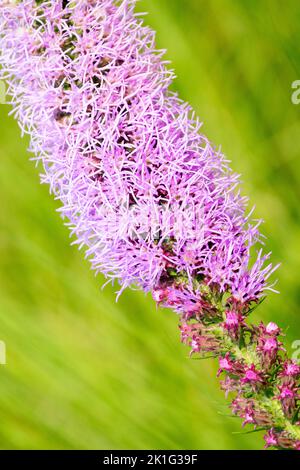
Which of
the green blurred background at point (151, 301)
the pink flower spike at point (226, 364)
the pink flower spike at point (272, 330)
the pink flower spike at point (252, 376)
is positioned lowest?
the pink flower spike at point (252, 376)

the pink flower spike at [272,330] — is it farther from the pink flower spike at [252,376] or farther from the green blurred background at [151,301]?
the green blurred background at [151,301]

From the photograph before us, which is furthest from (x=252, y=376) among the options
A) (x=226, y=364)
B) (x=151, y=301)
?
(x=151, y=301)

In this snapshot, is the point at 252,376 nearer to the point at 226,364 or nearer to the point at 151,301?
the point at 226,364

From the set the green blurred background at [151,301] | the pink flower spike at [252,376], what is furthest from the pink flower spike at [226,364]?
the green blurred background at [151,301]

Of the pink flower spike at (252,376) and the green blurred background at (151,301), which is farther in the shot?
the green blurred background at (151,301)

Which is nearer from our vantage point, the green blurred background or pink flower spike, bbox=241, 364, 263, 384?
pink flower spike, bbox=241, 364, 263, 384

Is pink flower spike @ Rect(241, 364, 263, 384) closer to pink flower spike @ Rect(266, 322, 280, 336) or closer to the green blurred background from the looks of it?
pink flower spike @ Rect(266, 322, 280, 336)

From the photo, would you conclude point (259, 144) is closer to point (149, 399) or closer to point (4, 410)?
point (149, 399)

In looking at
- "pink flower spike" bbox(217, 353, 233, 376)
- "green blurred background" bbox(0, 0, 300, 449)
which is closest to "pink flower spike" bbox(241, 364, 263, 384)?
"pink flower spike" bbox(217, 353, 233, 376)

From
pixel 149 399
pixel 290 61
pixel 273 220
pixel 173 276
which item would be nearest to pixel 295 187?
pixel 273 220
